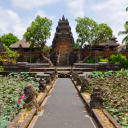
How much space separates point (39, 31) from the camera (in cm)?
2814

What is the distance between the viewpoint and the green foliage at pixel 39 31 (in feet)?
90.8

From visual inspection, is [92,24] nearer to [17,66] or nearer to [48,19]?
[48,19]

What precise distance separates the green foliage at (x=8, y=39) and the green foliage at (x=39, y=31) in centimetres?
1852

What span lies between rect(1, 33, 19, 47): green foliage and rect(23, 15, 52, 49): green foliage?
18521 millimetres

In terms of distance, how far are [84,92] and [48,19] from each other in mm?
23006

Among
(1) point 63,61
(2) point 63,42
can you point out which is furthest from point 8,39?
(1) point 63,61

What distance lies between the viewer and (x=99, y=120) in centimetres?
388

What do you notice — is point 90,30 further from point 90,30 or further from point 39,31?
point 39,31

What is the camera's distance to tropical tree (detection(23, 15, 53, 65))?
27.7 meters

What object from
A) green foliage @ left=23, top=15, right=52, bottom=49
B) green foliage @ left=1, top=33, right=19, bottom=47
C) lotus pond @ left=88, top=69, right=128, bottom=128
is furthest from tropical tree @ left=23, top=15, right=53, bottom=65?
lotus pond @ left=88, top=69, right=128, bottom=128

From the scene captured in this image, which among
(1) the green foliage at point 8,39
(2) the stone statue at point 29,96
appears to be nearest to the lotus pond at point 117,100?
(2) the stone statue at point 29,96

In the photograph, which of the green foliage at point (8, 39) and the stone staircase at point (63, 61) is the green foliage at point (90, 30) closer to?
the stone staircase at point (63, 61)

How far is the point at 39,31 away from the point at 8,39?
67.2 feet

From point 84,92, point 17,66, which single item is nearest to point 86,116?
point 84,92
